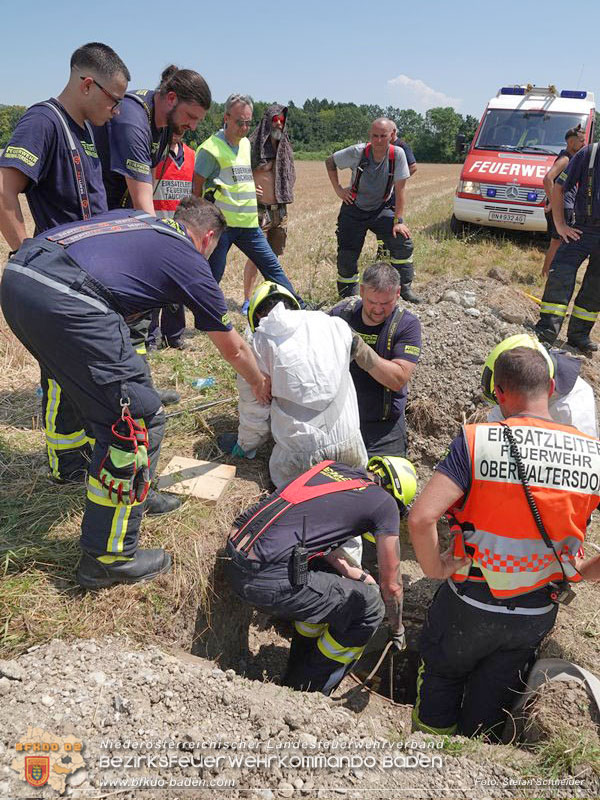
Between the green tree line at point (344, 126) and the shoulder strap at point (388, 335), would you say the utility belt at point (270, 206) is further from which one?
the green tree line at point (344, 126)

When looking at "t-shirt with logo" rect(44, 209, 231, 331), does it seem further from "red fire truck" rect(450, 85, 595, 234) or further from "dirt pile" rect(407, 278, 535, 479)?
"red fire truck" rect(450, 85, 595, 234)

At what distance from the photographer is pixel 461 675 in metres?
2.62

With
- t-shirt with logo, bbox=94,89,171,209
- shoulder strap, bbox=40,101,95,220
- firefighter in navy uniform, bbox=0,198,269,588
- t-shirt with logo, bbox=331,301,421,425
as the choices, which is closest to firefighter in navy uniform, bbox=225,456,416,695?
firefighter in navy uniform, bbox=0,198,269,588

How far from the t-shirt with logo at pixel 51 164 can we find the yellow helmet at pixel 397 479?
85.5 inches

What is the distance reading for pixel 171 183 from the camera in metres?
4.84

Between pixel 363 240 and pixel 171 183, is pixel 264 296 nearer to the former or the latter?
pixel 171 183

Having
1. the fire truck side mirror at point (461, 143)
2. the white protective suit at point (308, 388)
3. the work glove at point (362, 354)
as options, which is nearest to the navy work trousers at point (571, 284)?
the work glove at point (362, 354)

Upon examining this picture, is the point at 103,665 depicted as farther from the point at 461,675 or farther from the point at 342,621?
the point at 461,675

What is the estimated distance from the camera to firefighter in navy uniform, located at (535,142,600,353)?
5289 mm

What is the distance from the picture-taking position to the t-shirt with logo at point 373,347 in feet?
12.7

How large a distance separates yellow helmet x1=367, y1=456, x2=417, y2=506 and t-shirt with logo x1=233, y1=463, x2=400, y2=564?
0.60 m

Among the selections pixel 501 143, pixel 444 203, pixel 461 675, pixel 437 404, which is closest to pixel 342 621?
pixel 461 675

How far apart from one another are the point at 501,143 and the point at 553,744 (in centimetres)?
1019

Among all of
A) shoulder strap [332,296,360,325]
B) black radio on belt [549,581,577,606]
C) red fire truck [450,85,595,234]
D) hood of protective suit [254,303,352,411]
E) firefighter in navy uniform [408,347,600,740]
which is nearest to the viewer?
firefighter in navy uniform [408,347,600,740]
